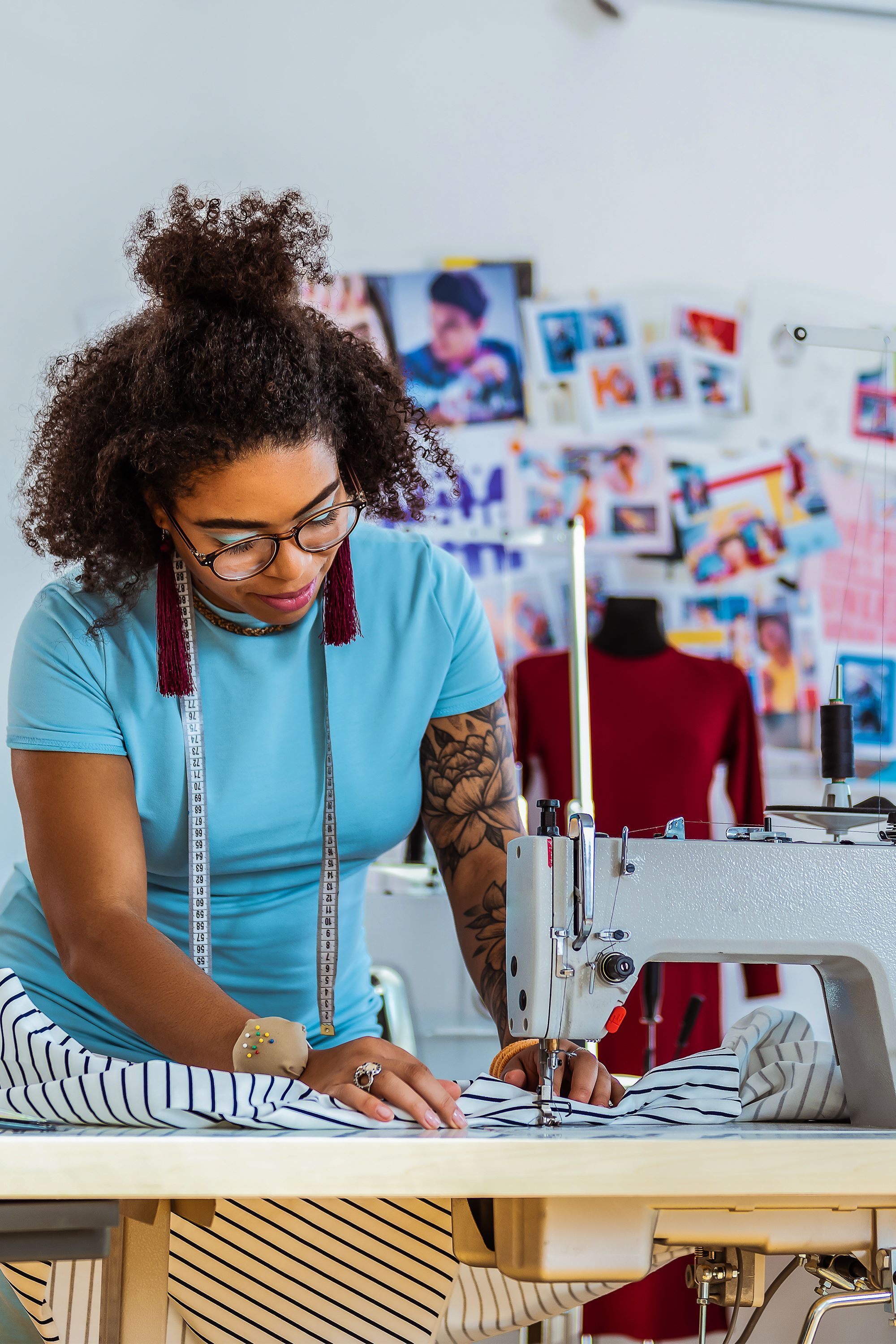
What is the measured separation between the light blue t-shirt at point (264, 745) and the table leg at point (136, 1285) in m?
0.45

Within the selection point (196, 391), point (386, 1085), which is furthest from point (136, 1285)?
point (196, 391)

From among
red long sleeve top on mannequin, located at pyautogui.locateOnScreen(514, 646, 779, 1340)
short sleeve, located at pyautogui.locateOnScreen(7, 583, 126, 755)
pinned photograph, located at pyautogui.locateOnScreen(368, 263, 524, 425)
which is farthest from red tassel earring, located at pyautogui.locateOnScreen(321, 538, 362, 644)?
pinned photograph, located at pyautogui.locateOnScreen(368, 263, 524, 425)

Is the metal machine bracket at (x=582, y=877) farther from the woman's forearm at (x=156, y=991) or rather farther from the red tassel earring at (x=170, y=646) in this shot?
the red tassel earring at (x=170, y=646)

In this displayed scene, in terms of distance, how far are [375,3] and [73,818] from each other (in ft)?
8.08

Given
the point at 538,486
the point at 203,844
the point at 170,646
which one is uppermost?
the point at 538,486

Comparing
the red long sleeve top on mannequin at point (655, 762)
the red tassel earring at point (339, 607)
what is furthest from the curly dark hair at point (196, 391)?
the red long sleeve top on mannequin at point (655, 762)

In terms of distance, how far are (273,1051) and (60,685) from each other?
0.52m

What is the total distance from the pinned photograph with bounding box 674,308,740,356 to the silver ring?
95.8 inches

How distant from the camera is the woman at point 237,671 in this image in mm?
1256

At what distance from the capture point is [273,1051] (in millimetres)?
974

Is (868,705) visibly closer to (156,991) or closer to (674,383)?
(674,383)

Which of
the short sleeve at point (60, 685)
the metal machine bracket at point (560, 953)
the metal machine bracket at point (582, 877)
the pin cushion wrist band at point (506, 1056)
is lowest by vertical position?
the pin cushion wrist band at point (506, 1056)

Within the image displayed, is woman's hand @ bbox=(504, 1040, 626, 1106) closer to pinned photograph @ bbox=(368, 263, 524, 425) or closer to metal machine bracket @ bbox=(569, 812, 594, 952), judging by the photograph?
metal machine bracket @ bbox=(569, 812, 594, 952)

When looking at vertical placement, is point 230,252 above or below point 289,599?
above
